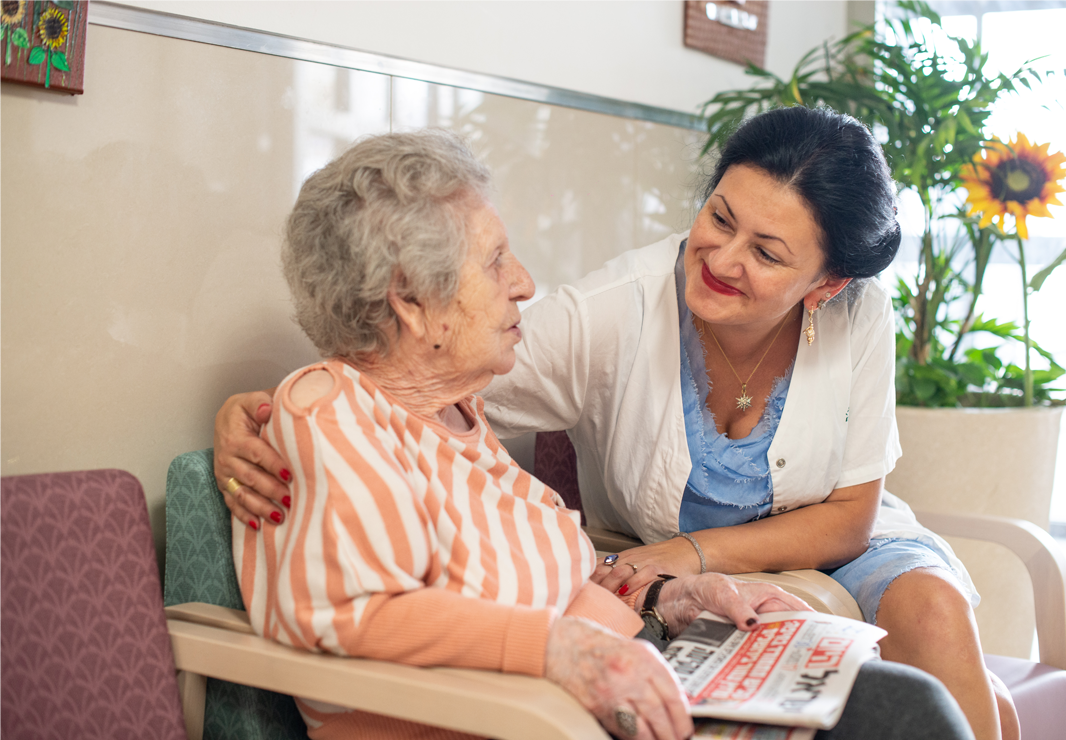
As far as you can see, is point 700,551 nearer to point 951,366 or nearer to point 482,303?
point 482,303

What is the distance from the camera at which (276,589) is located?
1.11m

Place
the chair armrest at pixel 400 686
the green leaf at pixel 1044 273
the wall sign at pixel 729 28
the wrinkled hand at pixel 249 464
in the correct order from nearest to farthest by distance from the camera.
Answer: the chair armrest at pixel 400 686 → the wrinkled hand at pixel 249 464 → the green leaf at pixel 1044 273 → the wall sign at pixel 729 28

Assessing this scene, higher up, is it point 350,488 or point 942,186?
point 942,186

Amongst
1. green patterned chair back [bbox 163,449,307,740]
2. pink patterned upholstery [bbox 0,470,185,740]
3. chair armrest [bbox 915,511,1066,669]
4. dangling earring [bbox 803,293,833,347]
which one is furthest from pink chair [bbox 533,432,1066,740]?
pink patterned upholstery [bbox 0,470,185,740]

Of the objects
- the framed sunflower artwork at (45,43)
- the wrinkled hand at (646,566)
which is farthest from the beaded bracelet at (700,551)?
the framed sunflower artwork at (45,43)

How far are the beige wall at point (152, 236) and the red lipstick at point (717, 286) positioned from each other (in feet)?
2.39

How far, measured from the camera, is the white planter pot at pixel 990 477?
247 centimetres

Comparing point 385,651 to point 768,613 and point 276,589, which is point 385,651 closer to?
point 276,589

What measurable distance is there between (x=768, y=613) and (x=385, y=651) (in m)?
0.60

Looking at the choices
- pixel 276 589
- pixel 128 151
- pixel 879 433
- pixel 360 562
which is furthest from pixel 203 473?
pixel 879 433

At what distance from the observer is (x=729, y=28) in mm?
2803

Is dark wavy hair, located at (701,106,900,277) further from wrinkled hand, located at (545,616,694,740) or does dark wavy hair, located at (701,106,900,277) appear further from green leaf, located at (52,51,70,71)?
green leaf, located at (52,51,70,71)

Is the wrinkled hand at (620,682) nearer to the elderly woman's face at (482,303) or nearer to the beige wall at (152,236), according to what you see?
the elderly woman's face at (482,303)

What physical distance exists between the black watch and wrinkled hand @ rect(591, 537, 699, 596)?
0.6 inches
